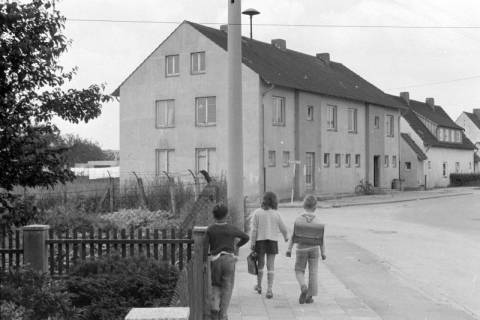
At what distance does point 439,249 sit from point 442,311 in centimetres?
737

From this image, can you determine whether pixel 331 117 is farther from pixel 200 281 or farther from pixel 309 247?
pixel 200 281

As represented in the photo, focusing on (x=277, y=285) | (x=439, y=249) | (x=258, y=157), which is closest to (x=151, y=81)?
(x=258, y=157)

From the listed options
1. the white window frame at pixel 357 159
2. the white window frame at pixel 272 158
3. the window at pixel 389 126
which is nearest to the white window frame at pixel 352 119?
the white window frame at pixel 357 159

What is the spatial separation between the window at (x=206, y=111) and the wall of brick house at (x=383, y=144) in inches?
550

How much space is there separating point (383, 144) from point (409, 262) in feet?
119

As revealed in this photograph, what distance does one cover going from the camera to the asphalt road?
31.1 feet

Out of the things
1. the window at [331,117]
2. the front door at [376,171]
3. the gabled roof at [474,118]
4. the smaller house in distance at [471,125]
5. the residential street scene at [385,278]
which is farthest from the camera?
the gabled roof at [474,118]

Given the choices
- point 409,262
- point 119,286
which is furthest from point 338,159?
point 119,286

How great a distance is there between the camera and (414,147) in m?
56.5

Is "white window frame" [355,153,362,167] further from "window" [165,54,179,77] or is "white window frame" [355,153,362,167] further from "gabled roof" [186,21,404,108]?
"window" [165,54,179,77]

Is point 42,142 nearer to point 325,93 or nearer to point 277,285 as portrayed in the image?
point 277,285

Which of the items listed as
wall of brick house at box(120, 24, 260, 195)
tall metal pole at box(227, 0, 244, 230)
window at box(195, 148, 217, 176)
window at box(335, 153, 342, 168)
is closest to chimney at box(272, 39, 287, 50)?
window at box(335, 153, 342, 168)

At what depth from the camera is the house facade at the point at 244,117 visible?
3600 centimetres

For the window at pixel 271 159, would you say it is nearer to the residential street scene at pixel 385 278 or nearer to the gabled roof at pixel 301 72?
the gabled roof at pixel 301 72
